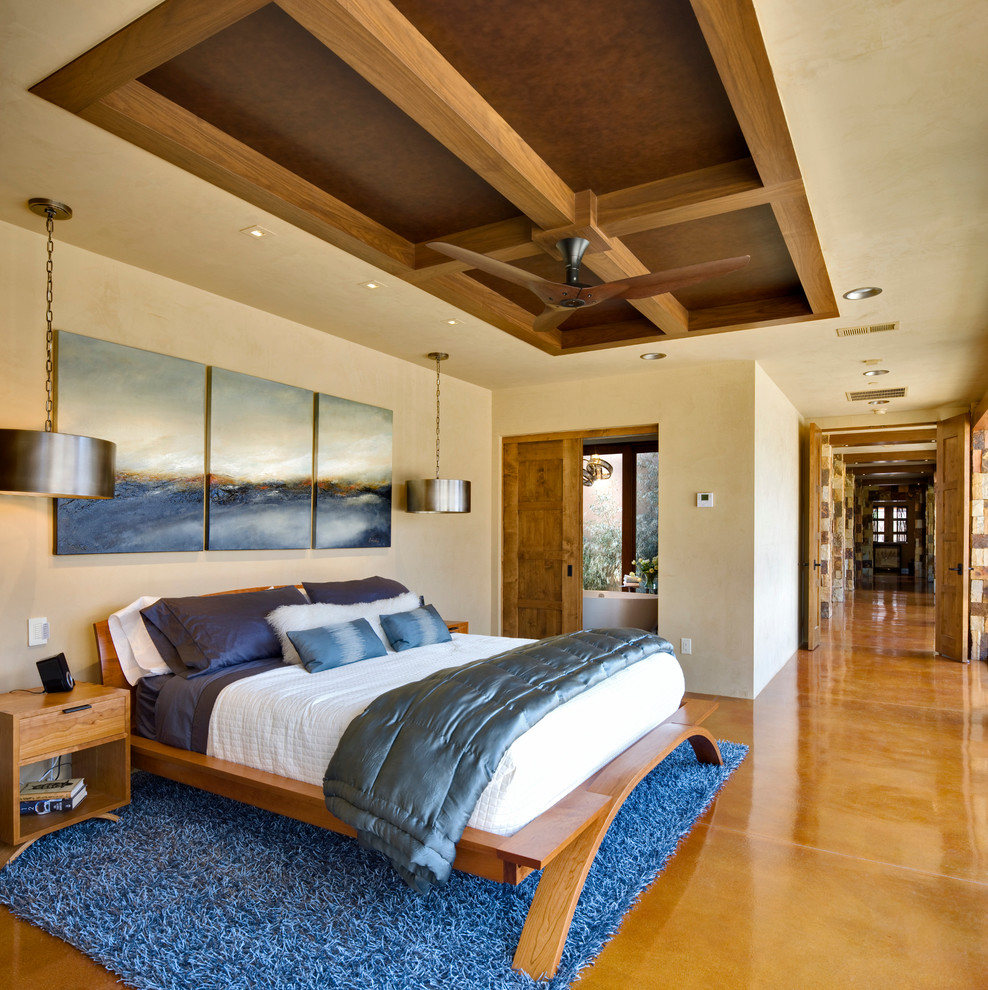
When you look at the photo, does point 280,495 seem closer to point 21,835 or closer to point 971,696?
point 21,835

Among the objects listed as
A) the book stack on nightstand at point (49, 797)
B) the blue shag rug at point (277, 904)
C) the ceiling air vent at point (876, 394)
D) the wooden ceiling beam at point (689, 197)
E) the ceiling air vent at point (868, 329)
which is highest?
the wooden ceiling beam at point (689, 197)

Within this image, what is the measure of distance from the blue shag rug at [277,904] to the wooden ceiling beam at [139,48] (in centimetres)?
266

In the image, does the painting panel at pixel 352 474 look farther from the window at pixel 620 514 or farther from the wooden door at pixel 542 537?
the window at pixel 620 514

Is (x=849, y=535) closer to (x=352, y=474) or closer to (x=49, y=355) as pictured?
(x=352, y=474)

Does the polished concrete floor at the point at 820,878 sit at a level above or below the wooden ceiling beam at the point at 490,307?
below

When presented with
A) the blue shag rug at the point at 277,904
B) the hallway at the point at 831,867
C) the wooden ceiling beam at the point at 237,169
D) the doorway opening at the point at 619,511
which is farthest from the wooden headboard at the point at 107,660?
the doorway opening at the point at 619,511

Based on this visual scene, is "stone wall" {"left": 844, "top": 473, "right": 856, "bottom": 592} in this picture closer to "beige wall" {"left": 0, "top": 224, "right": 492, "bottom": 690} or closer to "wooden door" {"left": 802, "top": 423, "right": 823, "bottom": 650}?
"wooden door" {"left": 802, "top": 423, "right": 823, "bottom": 650}

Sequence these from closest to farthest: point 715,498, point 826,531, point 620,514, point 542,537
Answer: point 715,498 < point 542,537 < point 620,514 < point 826,531

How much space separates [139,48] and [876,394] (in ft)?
22.6

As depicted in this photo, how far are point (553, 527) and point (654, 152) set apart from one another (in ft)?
13.6

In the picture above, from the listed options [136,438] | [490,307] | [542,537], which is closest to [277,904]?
[136,438]

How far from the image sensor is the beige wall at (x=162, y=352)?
10.5ft

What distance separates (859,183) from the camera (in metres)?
2.83

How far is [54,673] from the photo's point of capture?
3.03m
